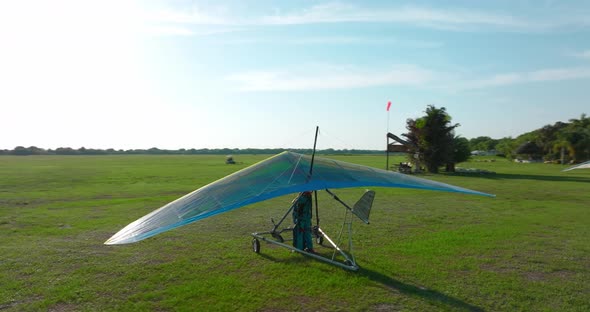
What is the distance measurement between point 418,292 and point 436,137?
29.6 metres

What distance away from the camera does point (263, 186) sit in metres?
5.80

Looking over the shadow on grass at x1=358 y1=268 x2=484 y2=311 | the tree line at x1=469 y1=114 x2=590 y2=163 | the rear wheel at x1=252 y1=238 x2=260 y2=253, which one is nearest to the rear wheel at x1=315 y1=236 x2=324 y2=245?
the rear wheel at x1=252 y1=238 x2=260 y2=253

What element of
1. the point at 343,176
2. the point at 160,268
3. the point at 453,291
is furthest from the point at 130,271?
the point at 453,291

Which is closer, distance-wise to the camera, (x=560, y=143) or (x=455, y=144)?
(x=455, y=144)

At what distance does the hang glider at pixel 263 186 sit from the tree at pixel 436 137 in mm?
28180

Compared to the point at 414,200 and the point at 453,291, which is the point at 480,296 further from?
the point at 414,200

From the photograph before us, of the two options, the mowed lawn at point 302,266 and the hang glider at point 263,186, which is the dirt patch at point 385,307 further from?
the hang glider at point 263,186

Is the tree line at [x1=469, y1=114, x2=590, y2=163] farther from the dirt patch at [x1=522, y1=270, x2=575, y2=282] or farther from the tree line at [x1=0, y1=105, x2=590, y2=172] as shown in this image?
the dirt patch at [x1=522, y1=270, x2=575, y2=282]

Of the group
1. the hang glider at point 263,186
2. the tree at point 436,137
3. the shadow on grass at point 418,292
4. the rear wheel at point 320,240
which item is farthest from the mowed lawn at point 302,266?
the tree at point 436,137

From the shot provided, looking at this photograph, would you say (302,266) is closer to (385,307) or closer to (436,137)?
(385,307)

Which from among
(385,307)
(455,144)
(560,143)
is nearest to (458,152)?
(455,144)

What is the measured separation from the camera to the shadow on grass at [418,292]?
527cm

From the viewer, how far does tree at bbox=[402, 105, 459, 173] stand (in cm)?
3297

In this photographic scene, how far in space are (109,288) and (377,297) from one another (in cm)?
412
